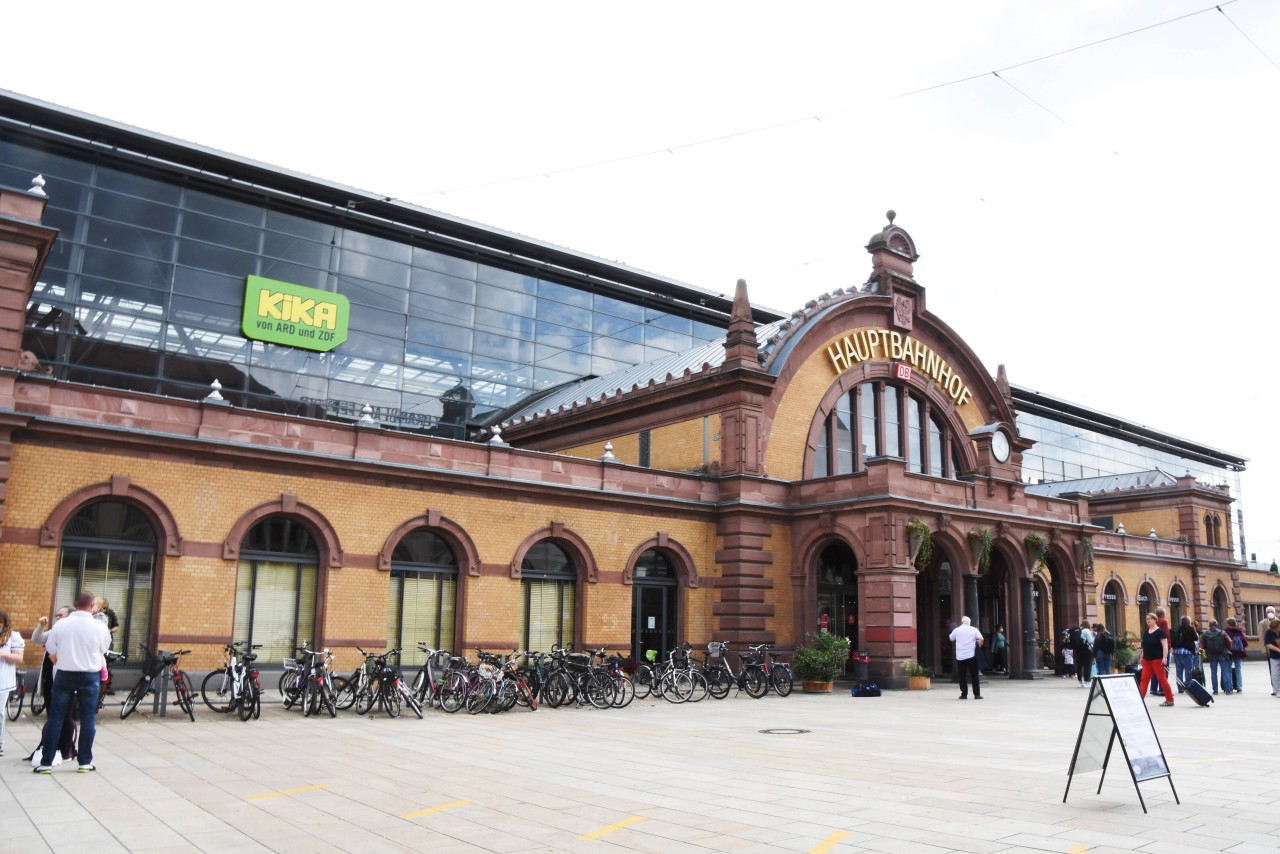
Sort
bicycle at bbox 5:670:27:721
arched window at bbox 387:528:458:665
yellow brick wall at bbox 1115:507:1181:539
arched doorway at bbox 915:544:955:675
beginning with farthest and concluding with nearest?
yellow brick wall at bbox 1115:507:1181:539 < arched doorway at bbox 915:544:955:675 < arched window at bbox 387:528:458:665 < bicycle at bbox 5:670:27:721

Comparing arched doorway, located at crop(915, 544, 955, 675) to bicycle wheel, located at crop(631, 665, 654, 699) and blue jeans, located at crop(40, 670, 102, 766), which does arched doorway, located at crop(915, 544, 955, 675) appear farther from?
blue jeans, located at crop(40, 670, 102, 766)

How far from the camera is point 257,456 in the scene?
2159 cm

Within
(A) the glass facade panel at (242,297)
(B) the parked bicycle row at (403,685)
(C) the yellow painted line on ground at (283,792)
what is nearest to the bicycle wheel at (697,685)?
(B) the parked bicycle row at (403,685)

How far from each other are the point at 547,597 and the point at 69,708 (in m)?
15.5

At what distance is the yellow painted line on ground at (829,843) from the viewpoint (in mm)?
7418

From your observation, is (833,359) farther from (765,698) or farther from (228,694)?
(228,694)

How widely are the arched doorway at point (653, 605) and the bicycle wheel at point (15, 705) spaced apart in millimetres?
14516

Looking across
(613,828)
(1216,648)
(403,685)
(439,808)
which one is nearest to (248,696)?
(403,685)

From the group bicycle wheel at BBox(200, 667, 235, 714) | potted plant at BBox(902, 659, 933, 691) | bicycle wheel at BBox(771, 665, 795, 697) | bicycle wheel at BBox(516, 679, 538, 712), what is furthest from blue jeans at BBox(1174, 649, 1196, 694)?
bicycle wheel at BBox(200, 667, 235, 714)

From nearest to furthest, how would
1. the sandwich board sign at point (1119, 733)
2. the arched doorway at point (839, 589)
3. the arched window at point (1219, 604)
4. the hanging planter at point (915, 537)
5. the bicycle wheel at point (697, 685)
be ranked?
1. the sandwich board sign at point (1119, 733)
2. the bicycle wheel at point (697, 685)
3. the hanging planter at point (915, 537)
4. the arched doorway at point (839, 589)
5. the arched window at point (1219, 604)

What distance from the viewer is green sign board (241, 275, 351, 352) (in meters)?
35.3

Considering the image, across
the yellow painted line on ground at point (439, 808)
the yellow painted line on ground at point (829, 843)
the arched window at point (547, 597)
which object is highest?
the arched window at point (547, 597)

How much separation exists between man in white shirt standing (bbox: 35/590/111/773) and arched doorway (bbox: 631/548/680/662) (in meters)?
17.5

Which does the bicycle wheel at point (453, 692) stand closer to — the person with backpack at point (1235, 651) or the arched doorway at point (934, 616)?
the arched doorway at point (934, 616)
